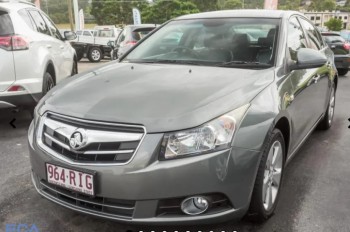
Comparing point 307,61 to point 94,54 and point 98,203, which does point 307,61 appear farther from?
point 94,54

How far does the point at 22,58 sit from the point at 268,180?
3312mm

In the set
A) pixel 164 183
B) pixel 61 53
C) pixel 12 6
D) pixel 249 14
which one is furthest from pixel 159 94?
pixel 61 53

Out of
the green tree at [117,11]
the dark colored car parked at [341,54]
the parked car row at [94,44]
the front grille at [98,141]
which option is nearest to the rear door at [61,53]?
the front grille at [98,141]

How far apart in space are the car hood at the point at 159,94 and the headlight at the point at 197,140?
4cm

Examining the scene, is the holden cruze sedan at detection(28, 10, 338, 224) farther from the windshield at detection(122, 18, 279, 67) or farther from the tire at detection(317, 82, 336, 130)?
the tire at detection(317, 82, 336, 130)

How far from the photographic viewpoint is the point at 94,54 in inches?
745

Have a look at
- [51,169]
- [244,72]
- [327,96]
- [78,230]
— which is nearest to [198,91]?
[244,72]

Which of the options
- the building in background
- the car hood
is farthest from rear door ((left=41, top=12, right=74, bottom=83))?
the building in background

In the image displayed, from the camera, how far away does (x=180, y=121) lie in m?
2.20

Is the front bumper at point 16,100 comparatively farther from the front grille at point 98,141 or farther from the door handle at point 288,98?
the door handle at point 288,98

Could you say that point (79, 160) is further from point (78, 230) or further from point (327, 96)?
point (327, 96)

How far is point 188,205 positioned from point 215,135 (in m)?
0.43

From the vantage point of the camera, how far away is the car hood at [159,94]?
2.24 m

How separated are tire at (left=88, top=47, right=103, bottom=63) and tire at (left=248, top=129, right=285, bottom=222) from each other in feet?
55.3
